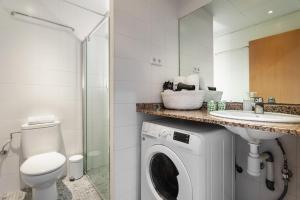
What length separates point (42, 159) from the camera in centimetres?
153

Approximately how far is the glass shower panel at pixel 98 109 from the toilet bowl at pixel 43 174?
381 mm

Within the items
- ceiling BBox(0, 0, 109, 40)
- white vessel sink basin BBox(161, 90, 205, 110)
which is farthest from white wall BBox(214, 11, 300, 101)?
ceiling BBox(0, 0, 109, 40)

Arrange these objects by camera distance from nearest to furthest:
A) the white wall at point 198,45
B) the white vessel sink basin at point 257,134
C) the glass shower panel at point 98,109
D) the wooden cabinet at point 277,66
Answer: the white vessel sink basin at point 257,134 < the wooden cabinet at point 277,66 < the glass shower panel at point 98,109 < the white wall at point 198,45

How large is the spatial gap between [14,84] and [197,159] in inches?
77.8

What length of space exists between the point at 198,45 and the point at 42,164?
1.94m

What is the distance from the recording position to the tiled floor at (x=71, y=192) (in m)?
1.59

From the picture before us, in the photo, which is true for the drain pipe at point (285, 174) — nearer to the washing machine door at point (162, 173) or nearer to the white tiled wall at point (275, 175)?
the white tiled wall at point (275, 175)

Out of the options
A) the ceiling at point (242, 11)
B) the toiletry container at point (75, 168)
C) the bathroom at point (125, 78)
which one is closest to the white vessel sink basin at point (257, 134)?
the bathroom at point (125, 78)

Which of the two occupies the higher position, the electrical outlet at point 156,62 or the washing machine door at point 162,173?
the electrical outlet at point 156,62

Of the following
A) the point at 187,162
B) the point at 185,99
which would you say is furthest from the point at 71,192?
the point at 185,99

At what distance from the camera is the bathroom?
1132 millimetres

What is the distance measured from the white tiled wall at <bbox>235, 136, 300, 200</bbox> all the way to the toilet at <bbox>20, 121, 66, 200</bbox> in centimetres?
158

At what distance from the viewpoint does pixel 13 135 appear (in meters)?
1.69

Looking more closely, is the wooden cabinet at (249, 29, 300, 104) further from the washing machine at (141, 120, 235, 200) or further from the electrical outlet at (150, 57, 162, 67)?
the electrical outlet at (150, 57, 162, 67)
